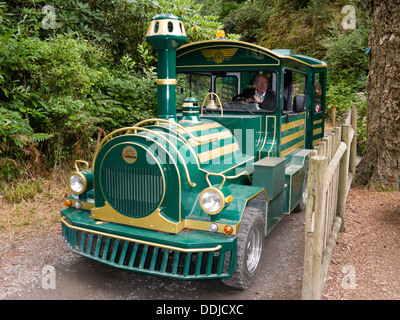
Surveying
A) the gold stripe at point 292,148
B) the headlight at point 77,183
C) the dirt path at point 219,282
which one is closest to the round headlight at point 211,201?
the dirt path at point 219,282

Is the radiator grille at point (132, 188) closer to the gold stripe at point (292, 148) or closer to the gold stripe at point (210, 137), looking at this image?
the gold stripe at point (210, 137)

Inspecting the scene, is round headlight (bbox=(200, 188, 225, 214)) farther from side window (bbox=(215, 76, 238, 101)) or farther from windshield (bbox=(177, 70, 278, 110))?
side window (bbox=(215, 76, 238, 101))

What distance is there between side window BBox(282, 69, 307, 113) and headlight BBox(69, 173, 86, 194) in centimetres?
270

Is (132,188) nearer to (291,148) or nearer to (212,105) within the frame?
(212,105)

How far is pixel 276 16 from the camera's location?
17.5 meters

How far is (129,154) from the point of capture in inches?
146

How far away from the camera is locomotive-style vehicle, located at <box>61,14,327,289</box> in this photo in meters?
3.50

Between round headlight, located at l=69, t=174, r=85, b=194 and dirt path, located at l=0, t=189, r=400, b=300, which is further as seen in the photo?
round headlight, located at l=69, t=174, r=85, b=194

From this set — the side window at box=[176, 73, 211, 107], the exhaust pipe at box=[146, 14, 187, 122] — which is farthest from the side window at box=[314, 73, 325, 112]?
the exhaust pipe at box=[146, 14, 187, 122]

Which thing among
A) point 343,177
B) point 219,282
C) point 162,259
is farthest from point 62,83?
point 343,177

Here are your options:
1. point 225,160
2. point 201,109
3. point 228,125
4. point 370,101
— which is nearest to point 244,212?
point 225,160

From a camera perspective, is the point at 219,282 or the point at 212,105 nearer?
the point at 219,282

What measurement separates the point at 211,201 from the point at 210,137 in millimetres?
1074

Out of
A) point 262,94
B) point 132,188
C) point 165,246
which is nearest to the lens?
point 165,246
